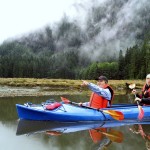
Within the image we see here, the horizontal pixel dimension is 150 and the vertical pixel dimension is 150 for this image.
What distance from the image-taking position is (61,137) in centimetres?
1249

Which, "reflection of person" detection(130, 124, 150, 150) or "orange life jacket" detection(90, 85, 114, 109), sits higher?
"orange life jacket" detection(90, 85, 114, 109)

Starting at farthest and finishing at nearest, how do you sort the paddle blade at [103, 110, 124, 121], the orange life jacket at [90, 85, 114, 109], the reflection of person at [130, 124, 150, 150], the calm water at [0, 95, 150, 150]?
the orange life jacket at [90, 85, 114, 109], the paddle blade at [103, 110, 124, 121], the reflection of person at [130, 124, 150, 150], the calm water at [0, 95, 150, 150]

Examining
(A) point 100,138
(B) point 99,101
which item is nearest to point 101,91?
(B) point 99,101

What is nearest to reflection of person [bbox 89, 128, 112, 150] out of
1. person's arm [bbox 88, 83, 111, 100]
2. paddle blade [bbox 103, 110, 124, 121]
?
paddle blade [bbox 103, 110, 124, 121]

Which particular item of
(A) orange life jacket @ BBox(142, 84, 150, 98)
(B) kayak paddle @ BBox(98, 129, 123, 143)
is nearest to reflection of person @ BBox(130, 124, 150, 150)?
(B) kayak paddle @ BBox(98, 129, 123, 143)

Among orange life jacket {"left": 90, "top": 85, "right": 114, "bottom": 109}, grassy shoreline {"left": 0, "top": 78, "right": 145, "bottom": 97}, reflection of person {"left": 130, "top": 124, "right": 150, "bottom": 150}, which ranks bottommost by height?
grassy shoreline {"left": 0, "top": 78, "right": 145, "bottom": 97}

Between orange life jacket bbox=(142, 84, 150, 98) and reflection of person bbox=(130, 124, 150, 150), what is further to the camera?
orange life jacket bbox=(142, 84, 150, 98)

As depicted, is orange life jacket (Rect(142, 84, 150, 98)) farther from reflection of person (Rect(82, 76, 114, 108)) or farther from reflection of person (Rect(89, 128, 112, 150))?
reflection of person (Rect(89, 128, 112, 150))

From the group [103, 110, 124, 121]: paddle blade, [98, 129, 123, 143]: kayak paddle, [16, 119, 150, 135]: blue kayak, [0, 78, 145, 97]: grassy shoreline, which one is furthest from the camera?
[0, 78, 145, 97]: grassy shoreline

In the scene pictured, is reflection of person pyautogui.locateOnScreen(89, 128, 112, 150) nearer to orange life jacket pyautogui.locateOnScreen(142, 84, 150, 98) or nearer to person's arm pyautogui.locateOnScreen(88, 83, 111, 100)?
person's arm pyautogui.locateOnScreen(88, 83, 111, 100)

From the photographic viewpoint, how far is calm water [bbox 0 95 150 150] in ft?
36.5

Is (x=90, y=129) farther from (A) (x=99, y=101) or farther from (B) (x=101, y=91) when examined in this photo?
(A) (x=99, y=101)

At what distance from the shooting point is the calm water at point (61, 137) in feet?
36.5

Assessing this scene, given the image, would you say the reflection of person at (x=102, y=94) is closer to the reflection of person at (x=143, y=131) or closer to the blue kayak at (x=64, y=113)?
the blue kayak at (x=64, y=113)
